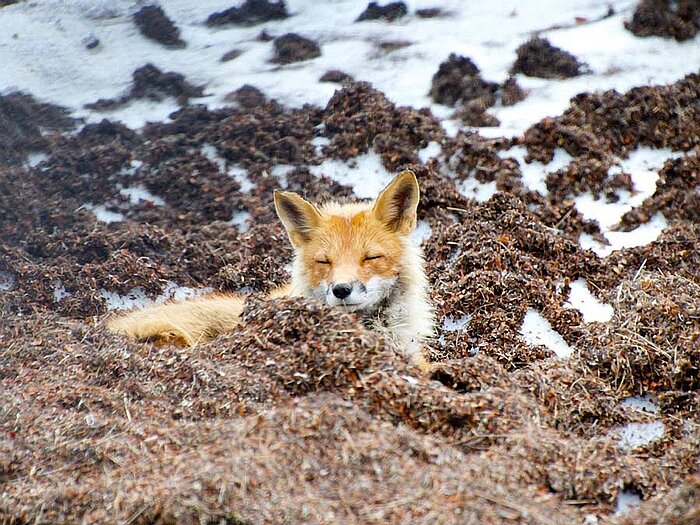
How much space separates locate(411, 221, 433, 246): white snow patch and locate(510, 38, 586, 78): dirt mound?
306 centimetres

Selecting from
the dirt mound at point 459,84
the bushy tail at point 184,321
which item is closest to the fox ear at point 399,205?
the bushy tail at point 184,321

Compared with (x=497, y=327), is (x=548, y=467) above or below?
above

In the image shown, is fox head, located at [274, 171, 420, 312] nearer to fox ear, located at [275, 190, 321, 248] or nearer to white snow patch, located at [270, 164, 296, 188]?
fox ear, located at [275, 190, 321, 248]

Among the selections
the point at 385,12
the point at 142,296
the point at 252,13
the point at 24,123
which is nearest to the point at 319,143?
the point at 142,296

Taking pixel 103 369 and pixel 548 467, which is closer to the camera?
pixel 548 467

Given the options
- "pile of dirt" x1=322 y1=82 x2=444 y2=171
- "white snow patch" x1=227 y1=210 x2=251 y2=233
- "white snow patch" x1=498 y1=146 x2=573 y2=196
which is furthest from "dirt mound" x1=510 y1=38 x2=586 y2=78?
"white snow patch" x1=227 y1=210 x2=251 y2=233

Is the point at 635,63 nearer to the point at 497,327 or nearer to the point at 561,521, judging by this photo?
the point at 497,327

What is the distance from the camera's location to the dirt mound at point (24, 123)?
9.16 meters

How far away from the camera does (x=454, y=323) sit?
21.8ft

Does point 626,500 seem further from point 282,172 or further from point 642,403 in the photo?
point 282,172

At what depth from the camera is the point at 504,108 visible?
30.8ft

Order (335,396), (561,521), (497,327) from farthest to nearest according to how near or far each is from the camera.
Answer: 1. (497,327)
2. (335,396)
3. (561,521)

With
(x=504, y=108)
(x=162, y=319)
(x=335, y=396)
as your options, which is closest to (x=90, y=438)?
(x=335, y=396)

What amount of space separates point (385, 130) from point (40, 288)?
4.27 m
